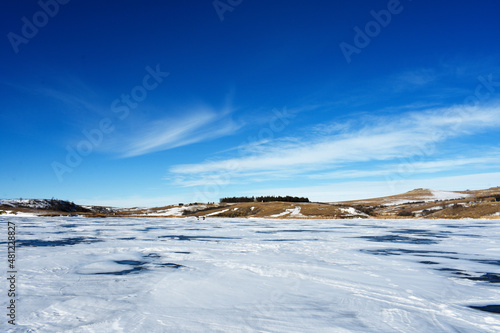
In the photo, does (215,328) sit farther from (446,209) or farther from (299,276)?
(446,209)

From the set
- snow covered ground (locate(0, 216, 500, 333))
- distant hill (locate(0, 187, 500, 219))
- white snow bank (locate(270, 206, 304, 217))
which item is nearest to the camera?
snow covered ground (locate(0, 216, 500, 333))

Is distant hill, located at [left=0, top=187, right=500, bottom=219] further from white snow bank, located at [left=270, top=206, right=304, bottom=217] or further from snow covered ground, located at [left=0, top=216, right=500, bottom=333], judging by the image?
snow covered ground, located at [left=0, top=216, right=500, bottom=333]

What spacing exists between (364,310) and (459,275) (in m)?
5.02

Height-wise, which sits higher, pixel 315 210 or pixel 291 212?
pixel 315 210

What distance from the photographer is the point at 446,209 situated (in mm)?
54688

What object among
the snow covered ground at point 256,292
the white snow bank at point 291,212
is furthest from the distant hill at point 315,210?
the snow covered ground at point 256,292

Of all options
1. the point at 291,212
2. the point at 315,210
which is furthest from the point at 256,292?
the point at 315,210

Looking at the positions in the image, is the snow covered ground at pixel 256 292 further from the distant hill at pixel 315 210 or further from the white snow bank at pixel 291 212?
the white snow bank at pixel 291 212

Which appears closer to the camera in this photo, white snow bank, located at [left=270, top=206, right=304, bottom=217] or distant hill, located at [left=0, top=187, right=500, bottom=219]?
distant hill, located at [left=0, top=187, right=500, bottom=219]

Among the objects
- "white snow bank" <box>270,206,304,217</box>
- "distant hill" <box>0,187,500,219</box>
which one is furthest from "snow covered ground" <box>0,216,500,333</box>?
"white snow bank" <box>270,206,304,217</box>

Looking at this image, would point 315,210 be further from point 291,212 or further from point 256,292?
point 256,292

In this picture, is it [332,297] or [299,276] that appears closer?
[332,297]

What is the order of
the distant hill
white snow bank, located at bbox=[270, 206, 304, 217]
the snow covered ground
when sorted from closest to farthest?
1. the snow covered ground
2. the distant hill
3. white snow bank, located at bbox=[270, 206, 304, 217]

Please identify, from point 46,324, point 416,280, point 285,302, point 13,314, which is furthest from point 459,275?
point 13,314
